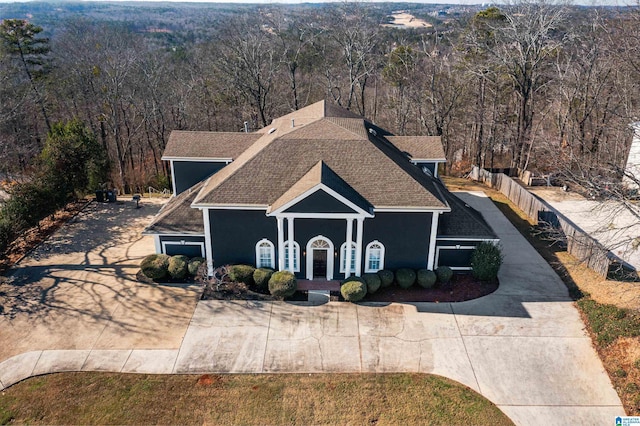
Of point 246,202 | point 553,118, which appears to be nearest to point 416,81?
point 553,118

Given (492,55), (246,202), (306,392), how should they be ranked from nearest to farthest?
(306,392) → (246,202) → (492,55)

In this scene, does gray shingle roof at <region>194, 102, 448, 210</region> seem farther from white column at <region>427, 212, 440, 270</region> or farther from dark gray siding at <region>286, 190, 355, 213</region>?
dark gray siding at <region>286, 190, 355, 213</region>

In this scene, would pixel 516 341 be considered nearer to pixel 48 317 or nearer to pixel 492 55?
pixel 48 317

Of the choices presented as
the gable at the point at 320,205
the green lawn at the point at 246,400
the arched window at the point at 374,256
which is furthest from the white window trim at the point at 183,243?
the arched window at the point at 374,256

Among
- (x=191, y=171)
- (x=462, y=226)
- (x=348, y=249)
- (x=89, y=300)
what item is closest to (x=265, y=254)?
(x=348, y=249)

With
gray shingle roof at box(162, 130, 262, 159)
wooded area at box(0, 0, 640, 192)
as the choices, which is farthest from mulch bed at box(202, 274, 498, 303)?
wooded area at box(0, 0, 640, 192)

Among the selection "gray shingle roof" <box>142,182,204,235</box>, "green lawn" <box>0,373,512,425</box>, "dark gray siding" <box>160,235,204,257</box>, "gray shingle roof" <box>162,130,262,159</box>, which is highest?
"gray shingle roof" <box>162,130,262,159</box>

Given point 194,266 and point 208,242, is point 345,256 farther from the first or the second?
point 194,266
